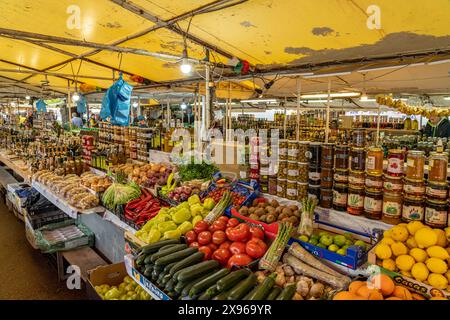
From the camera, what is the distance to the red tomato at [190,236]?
8.40ft

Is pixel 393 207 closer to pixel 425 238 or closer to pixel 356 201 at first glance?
pixel 356 201

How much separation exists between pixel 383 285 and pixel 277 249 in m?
0.73

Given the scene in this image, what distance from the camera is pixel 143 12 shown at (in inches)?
132

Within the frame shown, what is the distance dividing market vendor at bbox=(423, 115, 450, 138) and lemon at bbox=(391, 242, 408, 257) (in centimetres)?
845

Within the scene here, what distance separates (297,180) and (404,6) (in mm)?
1758

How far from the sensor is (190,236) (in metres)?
2.58

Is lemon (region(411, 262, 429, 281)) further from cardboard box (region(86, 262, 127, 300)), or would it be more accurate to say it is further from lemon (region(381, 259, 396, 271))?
cardboard box (region(86, 262, 127, 300))

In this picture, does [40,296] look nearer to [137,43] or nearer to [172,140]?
[172,140]

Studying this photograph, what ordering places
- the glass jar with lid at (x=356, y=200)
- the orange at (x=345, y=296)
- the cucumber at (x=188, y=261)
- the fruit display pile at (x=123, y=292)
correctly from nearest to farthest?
1. the orange at (x=345, y=296)
2. the cucumber at (x=188, y=261)
3. the glass jar with lid at (x=356, y=200)
4. the fruit display pile at (x=123, y=292)

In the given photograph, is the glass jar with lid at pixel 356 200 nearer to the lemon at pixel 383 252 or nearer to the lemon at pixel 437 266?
the lemon at pixel 383 252

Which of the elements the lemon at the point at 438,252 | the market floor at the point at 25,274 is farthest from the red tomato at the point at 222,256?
the market floor at the point at 25,274

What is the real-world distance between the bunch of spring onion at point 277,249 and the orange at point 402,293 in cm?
76

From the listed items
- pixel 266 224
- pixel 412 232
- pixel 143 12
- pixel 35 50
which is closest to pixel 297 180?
pixel 266 224

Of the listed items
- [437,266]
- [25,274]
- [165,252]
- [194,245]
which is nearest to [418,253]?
[437,266]
